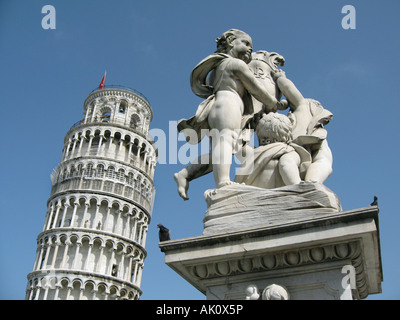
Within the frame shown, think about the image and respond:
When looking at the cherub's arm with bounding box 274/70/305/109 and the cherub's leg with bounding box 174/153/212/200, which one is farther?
the cherub's arm with bounding box 274/70/305/109

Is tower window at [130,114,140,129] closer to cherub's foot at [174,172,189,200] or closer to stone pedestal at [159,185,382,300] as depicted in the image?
cherub's foot at [174,172,189,200]

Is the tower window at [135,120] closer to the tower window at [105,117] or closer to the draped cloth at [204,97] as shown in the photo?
the tower window at [105,117]

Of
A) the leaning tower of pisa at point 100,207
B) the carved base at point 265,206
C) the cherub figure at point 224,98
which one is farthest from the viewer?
the leaning tower of pisa at point 100,207

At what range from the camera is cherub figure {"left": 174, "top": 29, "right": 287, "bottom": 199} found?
4.83m

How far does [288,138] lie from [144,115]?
6043 cm

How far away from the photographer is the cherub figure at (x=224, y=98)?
15.9ft

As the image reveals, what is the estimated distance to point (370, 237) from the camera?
11.4 ft

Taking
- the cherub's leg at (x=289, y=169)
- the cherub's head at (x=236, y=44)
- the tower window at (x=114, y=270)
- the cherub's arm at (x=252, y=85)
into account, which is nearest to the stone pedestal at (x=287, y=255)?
the cherub's leg at (x=289, y=169)

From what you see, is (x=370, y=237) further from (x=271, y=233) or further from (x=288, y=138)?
(x=288, y=138)

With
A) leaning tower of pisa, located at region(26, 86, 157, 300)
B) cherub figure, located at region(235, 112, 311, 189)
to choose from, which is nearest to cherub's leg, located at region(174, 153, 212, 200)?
cherub figure, located at region(235, 112, 311, 189)

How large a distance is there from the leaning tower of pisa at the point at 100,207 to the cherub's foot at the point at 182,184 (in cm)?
4741

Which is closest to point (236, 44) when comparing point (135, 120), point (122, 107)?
point (135, 120)

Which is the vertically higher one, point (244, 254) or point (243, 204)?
point (243, 204)
